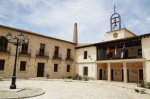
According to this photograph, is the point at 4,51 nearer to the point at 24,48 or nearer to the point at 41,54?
the point at 24,48

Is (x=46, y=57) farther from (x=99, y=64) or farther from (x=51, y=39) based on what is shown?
(x=99, y=64)

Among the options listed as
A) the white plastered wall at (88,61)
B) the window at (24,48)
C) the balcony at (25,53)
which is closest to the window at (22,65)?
the balcony at (25,53)

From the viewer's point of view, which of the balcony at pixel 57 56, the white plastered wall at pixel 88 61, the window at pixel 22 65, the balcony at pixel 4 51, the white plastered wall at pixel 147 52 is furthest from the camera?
the balcony at pixel 57 56

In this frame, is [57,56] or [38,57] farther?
[57,56]

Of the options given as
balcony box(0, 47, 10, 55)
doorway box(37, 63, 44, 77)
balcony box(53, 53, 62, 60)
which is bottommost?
doorway box(37, 63, 44, 77)

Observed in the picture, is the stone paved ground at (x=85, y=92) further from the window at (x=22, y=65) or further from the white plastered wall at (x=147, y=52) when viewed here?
the window at (x=22, y=65)

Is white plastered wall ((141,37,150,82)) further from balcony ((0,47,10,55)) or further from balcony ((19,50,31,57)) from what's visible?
balcony ((0,47,10,55))

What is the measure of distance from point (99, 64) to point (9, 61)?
14.1 meters

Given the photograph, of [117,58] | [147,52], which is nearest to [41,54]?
[117,58]

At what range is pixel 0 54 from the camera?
56.3ft

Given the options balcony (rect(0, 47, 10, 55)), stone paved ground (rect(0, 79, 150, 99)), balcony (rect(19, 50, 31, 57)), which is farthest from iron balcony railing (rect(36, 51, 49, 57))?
stone paved ground (rect(0, 79, 150, 99))

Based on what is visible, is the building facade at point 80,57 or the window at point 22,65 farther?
the window at point 22,65

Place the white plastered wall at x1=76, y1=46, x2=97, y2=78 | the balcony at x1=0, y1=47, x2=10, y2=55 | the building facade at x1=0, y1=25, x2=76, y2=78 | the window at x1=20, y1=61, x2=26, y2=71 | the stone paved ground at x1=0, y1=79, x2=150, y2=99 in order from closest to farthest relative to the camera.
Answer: the stone paved ground at x1=0, y1=79, x2=150, y2=99
the balcony at x1=0, y1=47, x2=10, y2=55
the building facade at x1=0, y1=25, x2=76, y2=78
the window at x1=20, y1=61, x2=26, y2=71
the white plastered wall at x1=76, y1=46, x2=97, y2=78

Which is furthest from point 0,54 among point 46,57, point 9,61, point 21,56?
point 46,57
